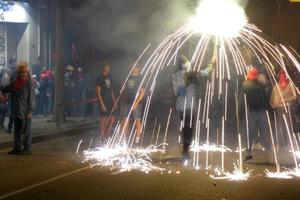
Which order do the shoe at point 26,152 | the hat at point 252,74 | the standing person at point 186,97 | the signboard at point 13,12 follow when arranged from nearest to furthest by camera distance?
the standing person at point 186,97 → the hat at point 252,74 → the shoe at point 26,152 → the signboard at point 13,12

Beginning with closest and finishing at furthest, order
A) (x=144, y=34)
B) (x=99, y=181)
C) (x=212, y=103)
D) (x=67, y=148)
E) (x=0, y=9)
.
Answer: (x=99, y=181) → (x=67, y=148) → (x=212, y=103) → (x=144, y=34) → (x=0, y=9)

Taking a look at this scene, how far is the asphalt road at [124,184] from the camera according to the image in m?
8.26

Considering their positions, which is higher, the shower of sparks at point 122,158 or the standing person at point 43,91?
the standing person at point 43,91

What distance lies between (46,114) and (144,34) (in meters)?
6.79

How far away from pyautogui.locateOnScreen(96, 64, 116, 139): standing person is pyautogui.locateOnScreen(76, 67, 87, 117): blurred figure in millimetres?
7987

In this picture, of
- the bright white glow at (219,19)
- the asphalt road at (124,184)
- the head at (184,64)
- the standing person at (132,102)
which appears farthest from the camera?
the standing person at (132,102)

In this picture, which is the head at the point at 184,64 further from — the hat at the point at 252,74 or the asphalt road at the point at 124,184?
the asphalt road at the point at 124,184

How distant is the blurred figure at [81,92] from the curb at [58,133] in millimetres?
2779

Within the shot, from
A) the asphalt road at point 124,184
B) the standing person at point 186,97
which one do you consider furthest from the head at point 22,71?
the standing person at point 186,97

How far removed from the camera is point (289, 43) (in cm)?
2781

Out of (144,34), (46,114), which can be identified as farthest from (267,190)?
(46,114)

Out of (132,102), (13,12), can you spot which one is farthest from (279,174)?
(13,12)

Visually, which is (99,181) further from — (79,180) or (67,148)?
(67,148)

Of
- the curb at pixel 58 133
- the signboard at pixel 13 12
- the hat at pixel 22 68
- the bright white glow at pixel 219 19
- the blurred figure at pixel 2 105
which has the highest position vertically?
the signboard at pixel 13 12
